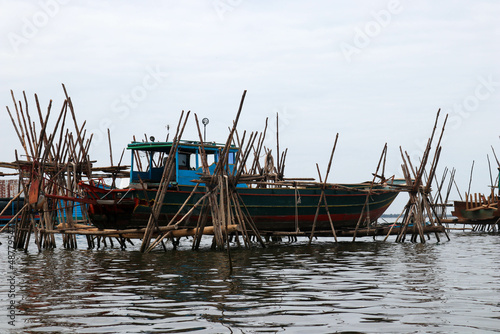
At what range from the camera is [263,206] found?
22.2 metres

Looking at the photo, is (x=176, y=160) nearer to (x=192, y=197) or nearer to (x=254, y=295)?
(x=192, y=197)

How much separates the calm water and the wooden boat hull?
3.65 m

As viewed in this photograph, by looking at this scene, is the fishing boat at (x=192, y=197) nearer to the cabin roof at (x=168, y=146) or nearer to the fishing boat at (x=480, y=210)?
the cabin roof at (x=168, y=146)

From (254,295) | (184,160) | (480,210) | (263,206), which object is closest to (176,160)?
(184,160)

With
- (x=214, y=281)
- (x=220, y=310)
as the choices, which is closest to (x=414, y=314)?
(x=220, y=310)

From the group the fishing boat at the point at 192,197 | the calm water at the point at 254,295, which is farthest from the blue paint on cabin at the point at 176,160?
the calm water at the point at 254,295

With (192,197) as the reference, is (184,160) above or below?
above

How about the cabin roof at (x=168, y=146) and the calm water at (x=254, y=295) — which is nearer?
the calm water at (x=254, y=295)

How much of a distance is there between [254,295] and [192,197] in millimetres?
11241

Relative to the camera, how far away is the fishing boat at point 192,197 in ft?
65.5

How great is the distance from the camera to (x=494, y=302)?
9234mm

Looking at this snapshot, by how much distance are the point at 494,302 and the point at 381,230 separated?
1417 cm

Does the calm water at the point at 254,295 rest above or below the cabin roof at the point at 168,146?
below

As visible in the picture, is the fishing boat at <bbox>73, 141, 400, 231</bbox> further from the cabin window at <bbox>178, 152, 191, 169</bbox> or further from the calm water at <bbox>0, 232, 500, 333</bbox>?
the calm water at <bbox>0, 232, 500, 333</bbox>
